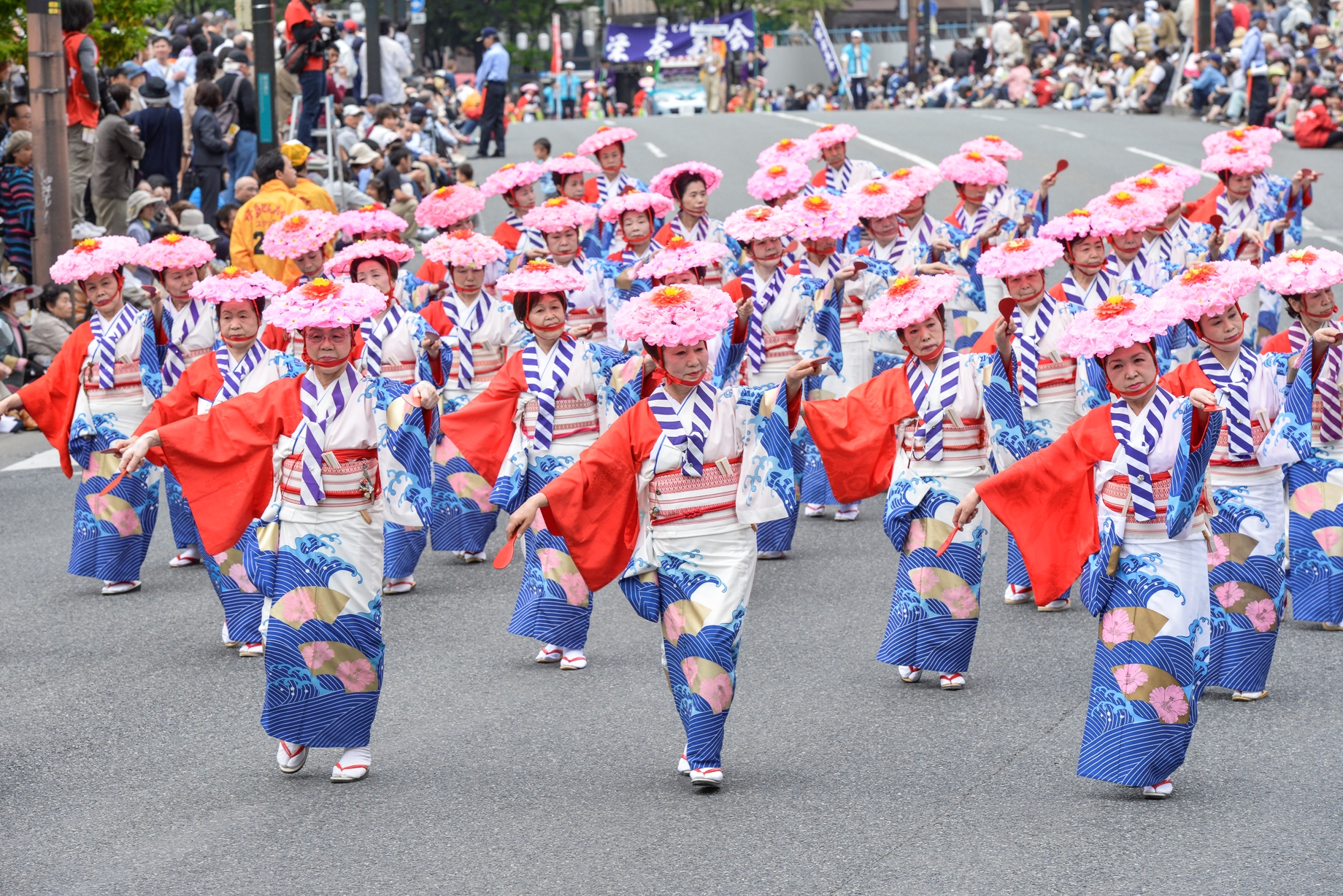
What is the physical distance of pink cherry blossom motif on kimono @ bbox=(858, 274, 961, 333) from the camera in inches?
282

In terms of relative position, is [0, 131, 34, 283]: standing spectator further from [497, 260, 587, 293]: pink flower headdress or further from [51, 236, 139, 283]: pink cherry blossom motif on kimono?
[497, 260, 587, 293]: pink flower headdress

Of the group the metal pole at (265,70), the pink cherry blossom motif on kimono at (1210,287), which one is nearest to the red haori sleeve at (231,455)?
the pink cherry blossom motif on kimono at (1210,287)

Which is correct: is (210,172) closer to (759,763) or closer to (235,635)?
(235,635)

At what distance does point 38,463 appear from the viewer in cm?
1280

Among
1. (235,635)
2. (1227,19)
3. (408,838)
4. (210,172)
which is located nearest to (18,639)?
(235,635)

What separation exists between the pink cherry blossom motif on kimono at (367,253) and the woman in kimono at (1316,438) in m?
4.54

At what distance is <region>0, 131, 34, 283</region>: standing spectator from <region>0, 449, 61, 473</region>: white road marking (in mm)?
3038

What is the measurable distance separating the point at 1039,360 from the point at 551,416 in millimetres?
2547

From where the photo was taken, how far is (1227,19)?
30266 millimetres

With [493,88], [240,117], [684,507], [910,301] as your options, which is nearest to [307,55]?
[240,117]

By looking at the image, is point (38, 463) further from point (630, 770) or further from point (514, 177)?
point (630, 770)

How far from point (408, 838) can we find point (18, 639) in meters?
3.76

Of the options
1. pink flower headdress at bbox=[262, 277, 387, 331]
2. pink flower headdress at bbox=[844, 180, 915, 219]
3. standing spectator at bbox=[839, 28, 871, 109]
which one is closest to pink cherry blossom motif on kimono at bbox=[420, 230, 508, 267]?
pink flower headdress at bbox=[844, 180, 915, 219]

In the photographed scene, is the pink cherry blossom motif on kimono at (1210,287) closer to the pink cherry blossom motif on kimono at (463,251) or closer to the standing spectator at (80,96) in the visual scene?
the pink cherry blossom motif on kimono at (463,251)
